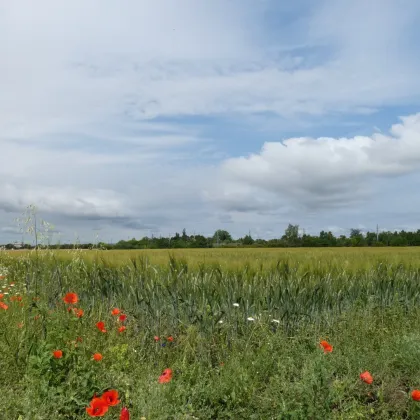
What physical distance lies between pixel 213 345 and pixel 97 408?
69.0 inches

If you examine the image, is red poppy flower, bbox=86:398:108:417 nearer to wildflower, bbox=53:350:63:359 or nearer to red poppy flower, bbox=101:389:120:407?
red poppy flower, bbox=101:389:120:407

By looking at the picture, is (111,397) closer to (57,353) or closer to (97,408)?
(97,408)

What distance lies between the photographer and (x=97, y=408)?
10.6ft

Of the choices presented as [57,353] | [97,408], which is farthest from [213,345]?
[97,408]

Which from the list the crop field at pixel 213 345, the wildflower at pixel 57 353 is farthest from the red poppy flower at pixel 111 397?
the wildflower at pixel 57 353

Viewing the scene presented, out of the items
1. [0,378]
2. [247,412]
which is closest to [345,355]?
[247,412]

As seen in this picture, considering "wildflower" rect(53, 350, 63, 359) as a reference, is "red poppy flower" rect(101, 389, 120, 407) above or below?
below

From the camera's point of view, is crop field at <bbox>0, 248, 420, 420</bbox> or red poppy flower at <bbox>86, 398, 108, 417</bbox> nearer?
red poppy flower at <bbox>86, 398, 108, 417</bbox>

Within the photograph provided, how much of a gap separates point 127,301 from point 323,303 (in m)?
2.41

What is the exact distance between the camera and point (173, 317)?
17.5ft

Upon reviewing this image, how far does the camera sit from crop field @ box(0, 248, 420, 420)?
3512 millimetres

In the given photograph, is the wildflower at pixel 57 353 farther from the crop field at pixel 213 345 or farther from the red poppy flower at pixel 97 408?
the red poppy flower at pixel 97 408

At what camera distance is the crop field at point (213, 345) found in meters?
3.51

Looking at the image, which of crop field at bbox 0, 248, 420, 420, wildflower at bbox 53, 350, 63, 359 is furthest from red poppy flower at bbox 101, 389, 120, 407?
wildflower at bbox 53, 350, 63, 359
